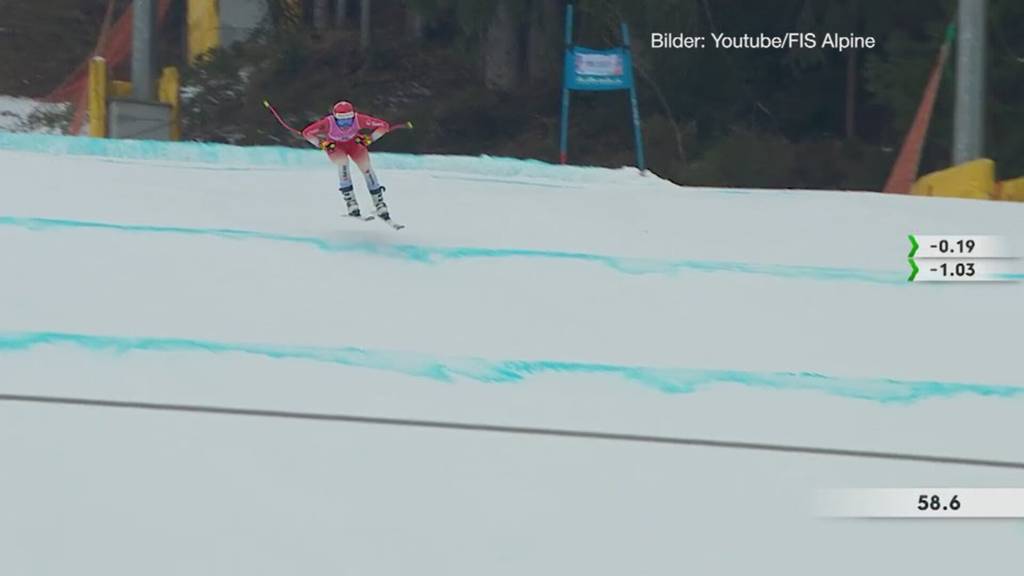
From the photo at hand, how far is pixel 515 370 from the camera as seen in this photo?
4895mm

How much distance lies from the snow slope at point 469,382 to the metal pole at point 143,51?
211 inches

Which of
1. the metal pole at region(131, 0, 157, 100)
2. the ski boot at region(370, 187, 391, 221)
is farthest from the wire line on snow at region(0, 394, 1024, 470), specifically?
the metal pole at region(131, 0, 157, 100)

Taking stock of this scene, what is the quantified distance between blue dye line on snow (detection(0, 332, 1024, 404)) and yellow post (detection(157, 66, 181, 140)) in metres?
8.88

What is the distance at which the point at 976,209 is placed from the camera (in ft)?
29.0

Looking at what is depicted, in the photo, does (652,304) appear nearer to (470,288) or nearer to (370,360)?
(470,288)

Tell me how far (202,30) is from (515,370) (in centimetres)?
1561

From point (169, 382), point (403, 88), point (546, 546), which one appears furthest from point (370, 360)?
point (403, 88)

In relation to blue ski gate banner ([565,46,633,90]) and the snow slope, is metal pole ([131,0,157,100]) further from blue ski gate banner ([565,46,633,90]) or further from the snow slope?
the snow slope

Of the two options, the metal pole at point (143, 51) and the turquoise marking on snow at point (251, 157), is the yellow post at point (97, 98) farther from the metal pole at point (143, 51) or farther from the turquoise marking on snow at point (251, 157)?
the turquoise marking on snow at point (251, 157)

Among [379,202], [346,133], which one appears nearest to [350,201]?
[379,202]

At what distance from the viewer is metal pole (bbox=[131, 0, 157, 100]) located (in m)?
12.8

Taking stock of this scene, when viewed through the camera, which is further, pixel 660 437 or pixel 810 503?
pixel 660 437

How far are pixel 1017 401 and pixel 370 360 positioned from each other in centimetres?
202

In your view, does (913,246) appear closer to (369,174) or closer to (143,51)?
(369,174)
